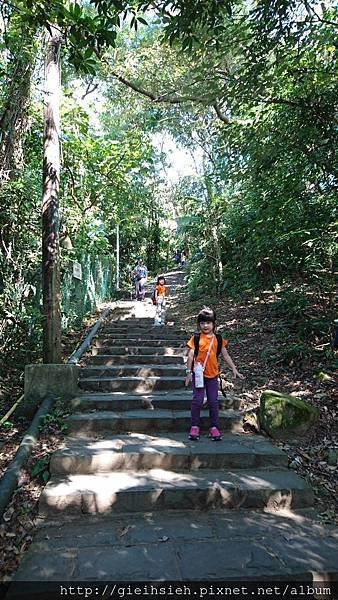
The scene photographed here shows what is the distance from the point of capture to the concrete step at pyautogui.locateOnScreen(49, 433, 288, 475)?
11.9 feet

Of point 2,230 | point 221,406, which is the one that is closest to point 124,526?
point 221,406

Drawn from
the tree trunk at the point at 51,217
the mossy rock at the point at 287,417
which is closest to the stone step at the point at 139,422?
the mossy rock at the point at 287,417

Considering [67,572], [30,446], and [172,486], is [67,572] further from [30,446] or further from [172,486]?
[30,446]

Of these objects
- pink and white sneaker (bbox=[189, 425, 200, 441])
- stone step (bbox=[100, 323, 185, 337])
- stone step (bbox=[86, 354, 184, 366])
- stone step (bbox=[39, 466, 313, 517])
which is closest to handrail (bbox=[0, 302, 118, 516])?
stone step (bbox=[39, 466, 313, 517])

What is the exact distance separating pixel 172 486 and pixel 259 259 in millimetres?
7501

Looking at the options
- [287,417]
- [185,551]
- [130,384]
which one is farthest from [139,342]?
[185,551]

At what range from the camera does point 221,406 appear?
5031mm

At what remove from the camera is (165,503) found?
10.7 ft

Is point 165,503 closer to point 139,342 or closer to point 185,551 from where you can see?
point 185,551

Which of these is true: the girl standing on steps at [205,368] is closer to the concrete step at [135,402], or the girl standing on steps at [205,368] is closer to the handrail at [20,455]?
the concrete step at [135,402]

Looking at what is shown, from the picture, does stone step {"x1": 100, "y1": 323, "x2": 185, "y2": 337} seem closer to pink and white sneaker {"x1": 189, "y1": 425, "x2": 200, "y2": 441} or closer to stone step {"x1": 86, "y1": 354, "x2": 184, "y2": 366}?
stone step {"x1": 86, "y1": 354, "x2": 184, "y2": 366}

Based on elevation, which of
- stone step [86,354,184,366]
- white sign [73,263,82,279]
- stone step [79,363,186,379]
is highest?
white sign [73,263,82,279]

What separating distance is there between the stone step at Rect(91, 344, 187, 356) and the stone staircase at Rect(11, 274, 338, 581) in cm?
221

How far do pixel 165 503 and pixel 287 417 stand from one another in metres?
1.82
